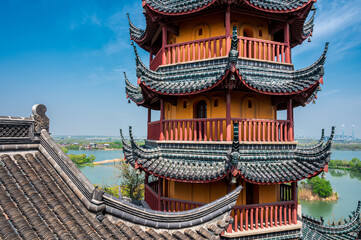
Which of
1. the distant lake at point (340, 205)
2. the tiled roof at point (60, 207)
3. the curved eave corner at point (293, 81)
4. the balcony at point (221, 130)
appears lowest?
the distant lake at point (340, 205)

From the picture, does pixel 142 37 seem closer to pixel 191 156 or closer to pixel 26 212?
pixel 191 156

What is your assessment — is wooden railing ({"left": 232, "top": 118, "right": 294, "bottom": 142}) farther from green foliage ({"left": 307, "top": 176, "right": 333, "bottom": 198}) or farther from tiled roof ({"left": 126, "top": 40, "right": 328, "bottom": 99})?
green foliage ({"left": 307, "top": 176, "right": 333, "bottom": 198})

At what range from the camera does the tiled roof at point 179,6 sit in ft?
24.7

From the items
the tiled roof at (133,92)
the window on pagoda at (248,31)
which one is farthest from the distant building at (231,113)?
the tiled roof at (133,92)

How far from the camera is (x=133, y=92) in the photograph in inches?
419

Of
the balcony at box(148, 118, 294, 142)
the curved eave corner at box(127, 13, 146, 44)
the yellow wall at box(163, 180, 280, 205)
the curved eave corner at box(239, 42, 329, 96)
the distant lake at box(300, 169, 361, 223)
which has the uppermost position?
the curved eave corner at box(127, 13, 146, 44)

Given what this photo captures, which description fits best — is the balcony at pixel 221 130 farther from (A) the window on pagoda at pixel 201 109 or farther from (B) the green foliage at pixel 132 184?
(B) the green foliage at pixel 132 184

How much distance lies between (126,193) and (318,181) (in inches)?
1505

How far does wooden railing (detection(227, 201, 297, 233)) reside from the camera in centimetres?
666

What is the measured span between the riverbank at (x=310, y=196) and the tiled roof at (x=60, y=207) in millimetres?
47933

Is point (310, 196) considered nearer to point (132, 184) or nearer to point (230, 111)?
point (132, 184)

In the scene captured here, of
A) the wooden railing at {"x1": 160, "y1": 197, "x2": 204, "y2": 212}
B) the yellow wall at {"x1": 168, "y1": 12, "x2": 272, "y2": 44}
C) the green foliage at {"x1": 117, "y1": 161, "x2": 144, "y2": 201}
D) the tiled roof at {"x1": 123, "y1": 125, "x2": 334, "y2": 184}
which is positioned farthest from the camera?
the green foliage at {"x1": 117, "y1": 161, "x2": 144, "y2": 201}

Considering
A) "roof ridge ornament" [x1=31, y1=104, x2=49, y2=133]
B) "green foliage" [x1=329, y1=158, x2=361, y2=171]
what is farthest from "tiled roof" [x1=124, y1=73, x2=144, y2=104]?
"green foliage" [x1=329, y1=158, x2=361, y2=171]

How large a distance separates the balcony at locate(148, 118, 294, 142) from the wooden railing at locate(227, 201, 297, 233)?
212 cm
